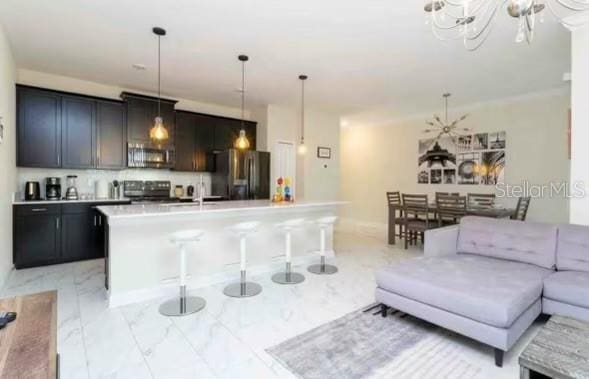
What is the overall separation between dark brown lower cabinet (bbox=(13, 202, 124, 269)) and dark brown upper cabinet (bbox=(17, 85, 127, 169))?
71cm

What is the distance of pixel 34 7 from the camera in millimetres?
2879

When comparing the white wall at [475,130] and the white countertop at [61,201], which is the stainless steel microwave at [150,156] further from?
the white wall at [475,130]

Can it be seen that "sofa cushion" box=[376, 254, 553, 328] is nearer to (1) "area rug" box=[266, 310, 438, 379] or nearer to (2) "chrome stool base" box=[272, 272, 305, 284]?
(1) "area rug" box=[266, 310, 438, 379]

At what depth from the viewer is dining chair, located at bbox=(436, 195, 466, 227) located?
495 cm

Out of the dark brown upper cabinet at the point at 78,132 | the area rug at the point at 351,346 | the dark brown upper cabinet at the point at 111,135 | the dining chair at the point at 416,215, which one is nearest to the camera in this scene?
the area rug at the point at 351,346

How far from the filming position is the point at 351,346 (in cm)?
230

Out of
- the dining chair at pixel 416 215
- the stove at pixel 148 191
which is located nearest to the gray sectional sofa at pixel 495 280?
the dining chair at pixel 416 215

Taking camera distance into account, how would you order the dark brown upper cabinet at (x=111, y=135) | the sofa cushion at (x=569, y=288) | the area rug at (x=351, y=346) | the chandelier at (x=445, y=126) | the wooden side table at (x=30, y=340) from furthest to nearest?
the chandelier at (x=445, y=126) → the dark brown upper cabinet at (x=111, y=135) → the sofa cushion at (x=569, y=288) → the area rug at (x=351, y=346) → the wooden side table at (x=30, y=340)

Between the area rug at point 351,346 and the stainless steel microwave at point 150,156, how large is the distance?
4207mm

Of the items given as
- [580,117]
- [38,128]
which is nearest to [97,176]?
[38,128]

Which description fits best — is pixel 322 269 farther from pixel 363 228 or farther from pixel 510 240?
pixel 363 228

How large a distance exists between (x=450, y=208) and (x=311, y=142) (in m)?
3.30

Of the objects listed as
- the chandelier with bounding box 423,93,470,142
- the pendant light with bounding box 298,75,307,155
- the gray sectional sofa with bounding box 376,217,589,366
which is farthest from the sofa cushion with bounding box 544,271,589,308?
the chandelier with bounding box 423,93,470,142

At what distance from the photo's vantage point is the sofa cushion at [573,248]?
2.68m
